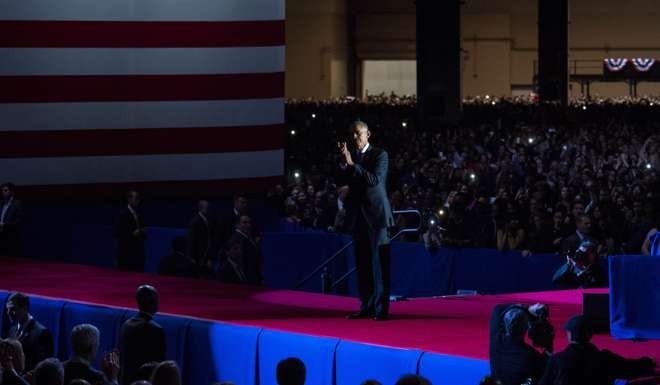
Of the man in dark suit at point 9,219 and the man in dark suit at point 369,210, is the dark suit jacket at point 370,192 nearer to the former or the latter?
the man in dark suit at point 369,210

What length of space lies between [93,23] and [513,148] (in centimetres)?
1124

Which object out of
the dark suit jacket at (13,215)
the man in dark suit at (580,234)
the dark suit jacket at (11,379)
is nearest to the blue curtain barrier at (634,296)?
the man in dark suit at (580,234)

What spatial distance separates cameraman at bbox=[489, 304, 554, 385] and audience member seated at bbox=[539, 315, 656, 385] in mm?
285

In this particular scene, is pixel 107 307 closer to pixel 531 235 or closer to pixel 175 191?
pixel 531 235

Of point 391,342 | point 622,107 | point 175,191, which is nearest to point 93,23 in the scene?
point 175,191

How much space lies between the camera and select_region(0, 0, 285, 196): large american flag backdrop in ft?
65.5

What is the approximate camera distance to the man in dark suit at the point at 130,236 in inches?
719

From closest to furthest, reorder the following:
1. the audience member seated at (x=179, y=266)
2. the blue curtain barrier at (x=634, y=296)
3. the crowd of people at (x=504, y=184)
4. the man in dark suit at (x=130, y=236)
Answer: the blue curtain barrier at (x=634, y=296) → the crowd of people at (x=504, y=184) → the audience member seated at (x=179, y=266) → the man in dark suit at (x=130, y=236)

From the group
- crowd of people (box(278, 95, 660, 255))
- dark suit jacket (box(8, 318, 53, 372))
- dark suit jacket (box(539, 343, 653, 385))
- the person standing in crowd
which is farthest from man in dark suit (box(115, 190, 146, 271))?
dark suit jacket (box(539, 343, 653, 385))


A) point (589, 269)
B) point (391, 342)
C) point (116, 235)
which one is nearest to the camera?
point (391, 342)

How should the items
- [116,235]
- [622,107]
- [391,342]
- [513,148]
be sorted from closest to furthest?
[391,342]
[116,235]
[513,148]
[622,107]

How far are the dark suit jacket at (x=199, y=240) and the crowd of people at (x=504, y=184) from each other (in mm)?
1576

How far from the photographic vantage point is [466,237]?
1648 centimetres

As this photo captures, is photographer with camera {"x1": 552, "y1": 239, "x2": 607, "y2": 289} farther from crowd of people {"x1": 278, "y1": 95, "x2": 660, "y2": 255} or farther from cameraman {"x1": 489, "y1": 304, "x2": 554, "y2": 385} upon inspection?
cameraman {"x1": 489, "y1": 304, "x2": 554, "y2": 385}
